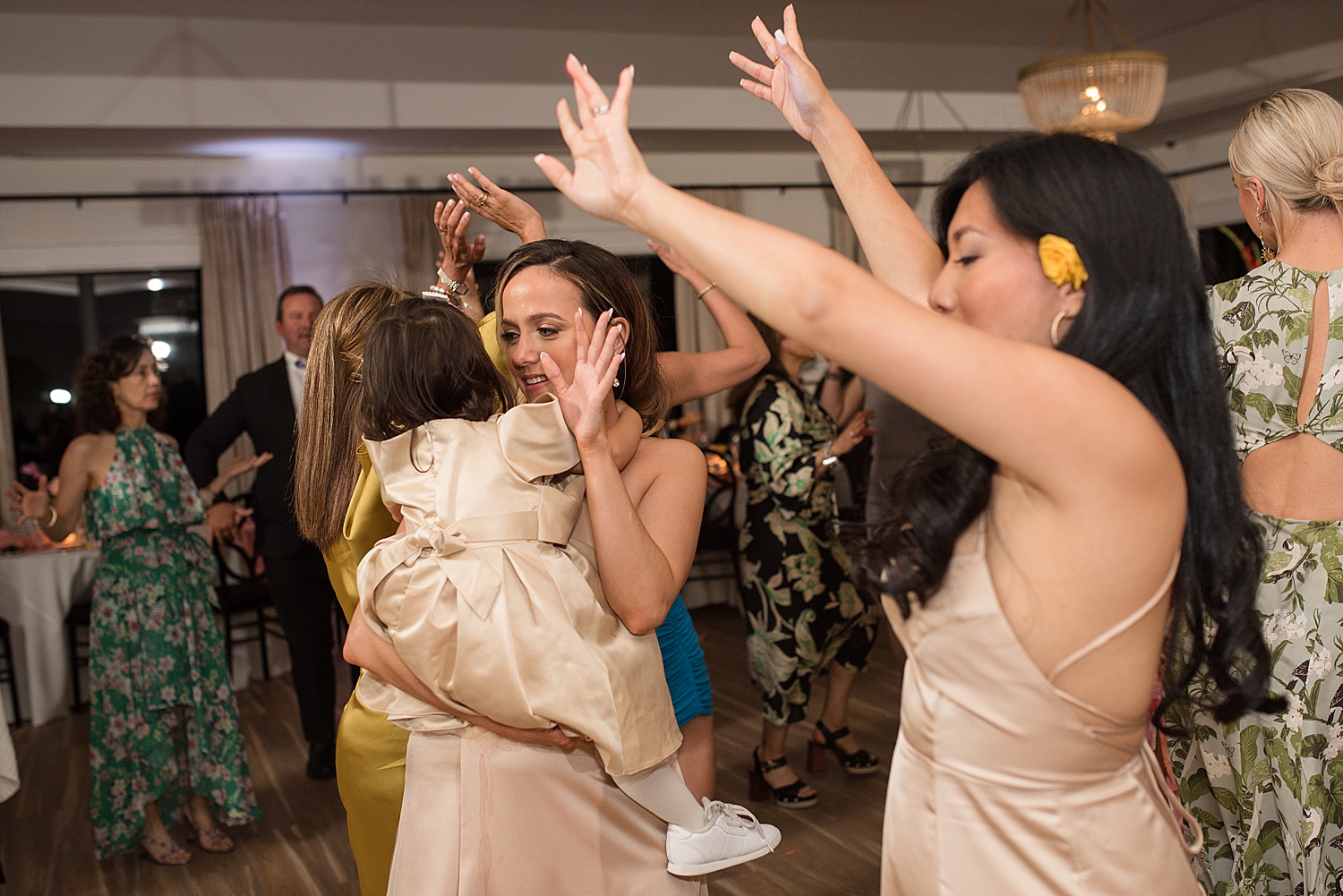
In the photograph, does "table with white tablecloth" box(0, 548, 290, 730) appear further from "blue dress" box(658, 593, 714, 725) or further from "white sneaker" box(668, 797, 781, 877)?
"white sneaker" box(668, 797, 781, 877)

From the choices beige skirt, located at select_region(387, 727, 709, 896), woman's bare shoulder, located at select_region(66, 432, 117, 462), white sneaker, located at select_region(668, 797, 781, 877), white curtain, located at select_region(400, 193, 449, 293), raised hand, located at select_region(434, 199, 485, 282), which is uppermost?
white curtain, located at select_region(400, 193, 449, 293)

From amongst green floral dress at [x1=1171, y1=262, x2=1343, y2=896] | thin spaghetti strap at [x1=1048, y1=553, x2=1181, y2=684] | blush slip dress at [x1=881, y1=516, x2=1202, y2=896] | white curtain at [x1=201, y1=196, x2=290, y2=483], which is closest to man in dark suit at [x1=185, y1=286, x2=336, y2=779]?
white curtain at [x1=201, y1=196, x2=290, y2=483]

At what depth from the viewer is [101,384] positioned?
3953mm

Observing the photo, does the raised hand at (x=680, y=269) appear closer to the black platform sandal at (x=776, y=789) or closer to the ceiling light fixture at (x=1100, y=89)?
the black platform sandal at (x=776, y=789)

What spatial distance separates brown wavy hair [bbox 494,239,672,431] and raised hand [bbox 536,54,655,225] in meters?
0.78

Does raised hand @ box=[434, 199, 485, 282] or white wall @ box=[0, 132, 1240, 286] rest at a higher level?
white wall @ box=[0, 132, 1240, 286]

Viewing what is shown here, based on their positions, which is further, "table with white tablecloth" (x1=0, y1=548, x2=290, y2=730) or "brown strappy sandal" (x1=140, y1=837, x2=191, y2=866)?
"table with white tablecloth" (x1=0, y1=548, x2=290, y2=730)

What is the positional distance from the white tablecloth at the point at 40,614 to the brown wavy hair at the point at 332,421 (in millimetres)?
4123

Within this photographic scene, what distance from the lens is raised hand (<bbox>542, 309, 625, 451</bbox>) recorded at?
148 centimetres

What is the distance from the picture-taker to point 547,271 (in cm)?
189

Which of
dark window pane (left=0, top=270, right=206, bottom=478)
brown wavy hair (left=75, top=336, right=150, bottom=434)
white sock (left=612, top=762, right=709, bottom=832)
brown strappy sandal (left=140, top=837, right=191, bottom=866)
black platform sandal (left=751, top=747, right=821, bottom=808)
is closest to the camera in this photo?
white sock (left=612, top=762, right=709, bottom=832)

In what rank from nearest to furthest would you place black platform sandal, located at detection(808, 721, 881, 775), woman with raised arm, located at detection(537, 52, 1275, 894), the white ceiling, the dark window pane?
woman with raised arm, located at detection(537, 52, 1275, 894) < black platform sandal, located at detection(808, 721, 881, 775) < the white ceiling < the dark window pane

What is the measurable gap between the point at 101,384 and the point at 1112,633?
391 cm

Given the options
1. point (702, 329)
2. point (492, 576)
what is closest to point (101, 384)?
point (492, 576)
